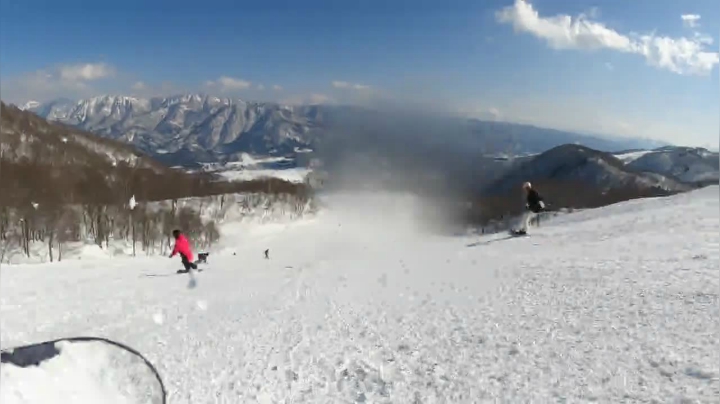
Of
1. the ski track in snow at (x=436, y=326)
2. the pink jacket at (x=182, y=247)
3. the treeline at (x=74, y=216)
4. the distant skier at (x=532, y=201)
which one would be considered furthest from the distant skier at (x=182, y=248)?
A: the treeline at (x=74, y=216)

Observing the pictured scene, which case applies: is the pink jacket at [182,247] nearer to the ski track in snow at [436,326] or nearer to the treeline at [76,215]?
the ski track in snow at [436,326]

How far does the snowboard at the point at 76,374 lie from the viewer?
5535mm

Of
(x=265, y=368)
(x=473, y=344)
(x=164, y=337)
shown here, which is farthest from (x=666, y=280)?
(x=164, y=337)

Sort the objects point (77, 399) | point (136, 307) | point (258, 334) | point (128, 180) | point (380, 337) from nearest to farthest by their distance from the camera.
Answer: point (77, 399), point (380, 337), point (258, 334), point (136, 307), point (128, 180)

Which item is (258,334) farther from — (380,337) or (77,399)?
(77,399)

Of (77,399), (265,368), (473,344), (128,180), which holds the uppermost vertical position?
(77,399)

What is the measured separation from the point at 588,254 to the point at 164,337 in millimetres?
18794

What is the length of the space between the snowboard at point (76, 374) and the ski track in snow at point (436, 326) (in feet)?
14.4

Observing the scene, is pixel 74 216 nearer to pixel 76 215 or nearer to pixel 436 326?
pixel 76 215

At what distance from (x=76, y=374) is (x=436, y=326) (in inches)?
392

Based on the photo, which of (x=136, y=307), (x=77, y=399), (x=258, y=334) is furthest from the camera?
(x=136, y=307)

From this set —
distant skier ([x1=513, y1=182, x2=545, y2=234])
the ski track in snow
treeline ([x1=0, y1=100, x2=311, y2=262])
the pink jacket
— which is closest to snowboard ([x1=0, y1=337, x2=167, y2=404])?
the ski track in snow

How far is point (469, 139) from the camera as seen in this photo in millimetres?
156375

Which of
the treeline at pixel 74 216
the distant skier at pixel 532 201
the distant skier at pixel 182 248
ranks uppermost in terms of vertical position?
the distant skier at pixel 532 201
